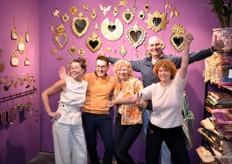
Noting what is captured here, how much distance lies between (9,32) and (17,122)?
1027mm

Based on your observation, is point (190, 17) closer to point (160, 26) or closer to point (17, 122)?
point (160, 26)

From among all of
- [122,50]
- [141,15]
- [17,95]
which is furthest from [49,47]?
[141,15]

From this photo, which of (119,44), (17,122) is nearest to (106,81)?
(119,44)

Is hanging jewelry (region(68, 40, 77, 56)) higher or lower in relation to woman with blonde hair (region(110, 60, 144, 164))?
higher

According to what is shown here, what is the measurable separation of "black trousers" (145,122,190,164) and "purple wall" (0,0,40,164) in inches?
62.8

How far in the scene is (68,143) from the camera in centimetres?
265

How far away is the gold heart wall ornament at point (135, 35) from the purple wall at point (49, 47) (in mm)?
48

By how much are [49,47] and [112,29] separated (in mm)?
894

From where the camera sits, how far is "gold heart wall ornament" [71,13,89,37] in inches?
132

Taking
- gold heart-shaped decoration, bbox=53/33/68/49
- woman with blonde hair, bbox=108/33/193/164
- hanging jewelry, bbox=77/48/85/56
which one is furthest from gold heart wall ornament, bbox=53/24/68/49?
woman with blonde hair, bbox=108/33/193/164

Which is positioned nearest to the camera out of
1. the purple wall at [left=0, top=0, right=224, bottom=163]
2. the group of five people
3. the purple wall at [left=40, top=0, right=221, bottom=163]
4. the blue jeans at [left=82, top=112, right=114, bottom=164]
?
the group of five people

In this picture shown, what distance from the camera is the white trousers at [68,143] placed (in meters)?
2.62

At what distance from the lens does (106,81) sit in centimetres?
280

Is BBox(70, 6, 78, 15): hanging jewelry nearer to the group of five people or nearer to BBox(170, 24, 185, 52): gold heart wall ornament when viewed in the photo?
the group of five people
